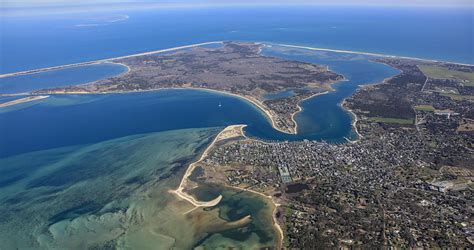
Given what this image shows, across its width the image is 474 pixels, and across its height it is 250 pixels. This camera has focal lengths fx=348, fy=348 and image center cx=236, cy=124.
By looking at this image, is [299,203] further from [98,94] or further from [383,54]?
[383,54]

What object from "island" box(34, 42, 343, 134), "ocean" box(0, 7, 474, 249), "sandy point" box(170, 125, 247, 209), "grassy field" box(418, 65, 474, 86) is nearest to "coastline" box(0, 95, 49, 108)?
"ocean" box(0, 7, 474, 249)

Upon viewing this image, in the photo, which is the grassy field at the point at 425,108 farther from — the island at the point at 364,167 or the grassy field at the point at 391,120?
the grassy field at the point at 391,120

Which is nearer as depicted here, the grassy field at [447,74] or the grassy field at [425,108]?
the grassy field at [425,108]

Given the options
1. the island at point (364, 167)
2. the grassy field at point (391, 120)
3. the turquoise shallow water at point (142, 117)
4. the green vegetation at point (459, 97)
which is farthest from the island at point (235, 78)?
the green vegetation at point (459, 97)

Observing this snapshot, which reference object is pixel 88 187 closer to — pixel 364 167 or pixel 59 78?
pixel 364 167

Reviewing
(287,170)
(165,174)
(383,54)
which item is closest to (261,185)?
(287,170)

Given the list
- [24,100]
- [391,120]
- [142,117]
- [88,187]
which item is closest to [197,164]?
[88,187]
